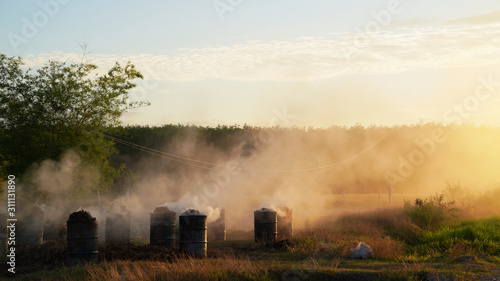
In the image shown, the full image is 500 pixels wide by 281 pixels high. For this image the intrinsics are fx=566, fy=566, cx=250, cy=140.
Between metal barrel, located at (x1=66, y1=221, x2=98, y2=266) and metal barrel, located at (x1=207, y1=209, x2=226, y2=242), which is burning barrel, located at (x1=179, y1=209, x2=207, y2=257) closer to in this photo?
metal barrel, located at (x1=66, y1=221, x2=98, y2=266)

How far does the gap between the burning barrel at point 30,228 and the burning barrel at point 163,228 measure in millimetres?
4787

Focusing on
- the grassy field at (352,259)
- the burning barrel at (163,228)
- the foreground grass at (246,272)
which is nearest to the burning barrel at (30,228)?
the burning barrel at (163,228)

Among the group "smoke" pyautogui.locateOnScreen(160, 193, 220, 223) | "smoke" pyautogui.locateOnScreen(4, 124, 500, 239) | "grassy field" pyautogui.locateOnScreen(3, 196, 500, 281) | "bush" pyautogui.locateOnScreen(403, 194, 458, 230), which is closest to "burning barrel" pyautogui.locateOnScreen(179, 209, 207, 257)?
"grassy field" pyautogui.locateOnScreen(3, 196, 500, 281)

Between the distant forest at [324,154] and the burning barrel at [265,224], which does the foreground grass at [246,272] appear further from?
the distant forest at [324,154]

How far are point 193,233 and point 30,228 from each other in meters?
7.75

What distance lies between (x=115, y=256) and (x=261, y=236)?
8288mm

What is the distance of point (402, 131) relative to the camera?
64.5 m

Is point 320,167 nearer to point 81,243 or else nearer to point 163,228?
point 163,228

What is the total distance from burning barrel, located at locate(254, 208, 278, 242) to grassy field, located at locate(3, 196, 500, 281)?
0.65 m

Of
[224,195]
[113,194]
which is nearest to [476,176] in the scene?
[224,195]

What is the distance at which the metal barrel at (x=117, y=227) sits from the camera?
26.7 meters

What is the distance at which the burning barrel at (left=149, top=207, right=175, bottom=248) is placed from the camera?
24.0 meters

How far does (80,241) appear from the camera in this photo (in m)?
18.0

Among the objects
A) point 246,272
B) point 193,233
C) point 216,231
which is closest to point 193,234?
point 193,233
